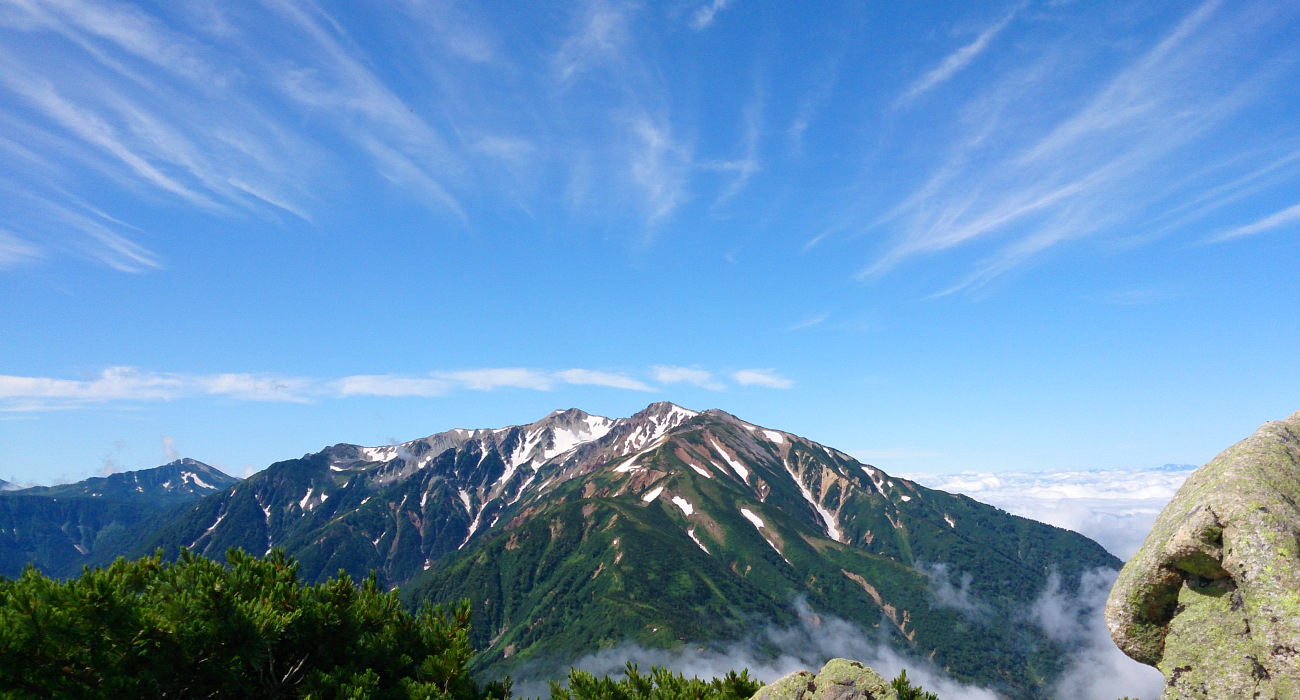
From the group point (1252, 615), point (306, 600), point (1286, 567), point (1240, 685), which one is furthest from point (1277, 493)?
point (306, 600)

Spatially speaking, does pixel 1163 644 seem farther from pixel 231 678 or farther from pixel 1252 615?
pixel 231 678

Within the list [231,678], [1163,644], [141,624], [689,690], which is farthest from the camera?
[689,690]

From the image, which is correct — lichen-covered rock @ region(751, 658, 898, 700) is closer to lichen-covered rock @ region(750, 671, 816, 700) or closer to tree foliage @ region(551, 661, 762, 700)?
lichen-covered rock @ region(750, 671, 816, 700)

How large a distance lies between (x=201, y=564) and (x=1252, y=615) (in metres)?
36.1

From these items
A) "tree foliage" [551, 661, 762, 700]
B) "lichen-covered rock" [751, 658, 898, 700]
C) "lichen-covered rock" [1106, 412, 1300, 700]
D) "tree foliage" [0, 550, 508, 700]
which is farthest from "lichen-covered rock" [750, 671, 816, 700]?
"tree foliage" [0, 550, 508, 700]

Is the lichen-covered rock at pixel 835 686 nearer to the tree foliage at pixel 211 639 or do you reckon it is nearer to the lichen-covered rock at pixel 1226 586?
the lichen-covered rock at pixel 1226 586

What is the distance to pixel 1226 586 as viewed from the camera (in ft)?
41.5

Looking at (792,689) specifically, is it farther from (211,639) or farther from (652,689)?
(211,639)

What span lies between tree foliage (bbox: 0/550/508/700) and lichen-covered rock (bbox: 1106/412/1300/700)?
2538 centimetres

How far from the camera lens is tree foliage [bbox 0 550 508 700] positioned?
18531mm

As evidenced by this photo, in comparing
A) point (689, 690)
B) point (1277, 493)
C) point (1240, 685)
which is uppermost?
point (1277, 493)

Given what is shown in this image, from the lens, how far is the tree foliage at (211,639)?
730 inches

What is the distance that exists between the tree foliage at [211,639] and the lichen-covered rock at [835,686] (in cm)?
1490

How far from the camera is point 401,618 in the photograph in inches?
1250
